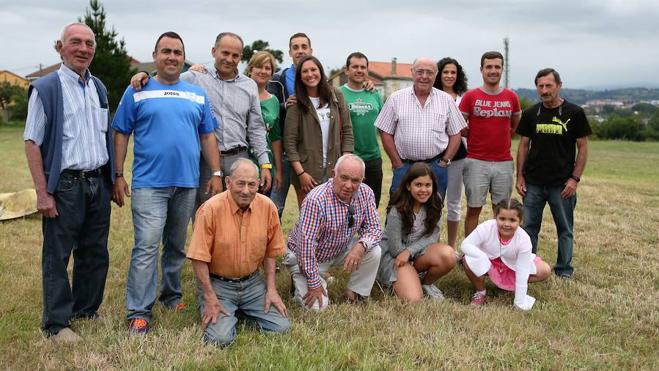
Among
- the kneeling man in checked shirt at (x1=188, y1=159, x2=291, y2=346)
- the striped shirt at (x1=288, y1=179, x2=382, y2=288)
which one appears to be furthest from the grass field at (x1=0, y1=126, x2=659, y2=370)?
the striped shirt at (x1=288, y1=179, x2=382, y2=288)

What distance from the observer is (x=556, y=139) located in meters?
6.22

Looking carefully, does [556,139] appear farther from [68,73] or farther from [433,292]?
[68,73]

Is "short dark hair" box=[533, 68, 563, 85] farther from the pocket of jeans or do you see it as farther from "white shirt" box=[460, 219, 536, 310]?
the pocket of jeans

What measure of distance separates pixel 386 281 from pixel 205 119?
2261 millimetres

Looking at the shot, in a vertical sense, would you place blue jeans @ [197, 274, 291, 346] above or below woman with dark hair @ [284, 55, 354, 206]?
below

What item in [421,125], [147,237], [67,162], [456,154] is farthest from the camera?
[456,154]

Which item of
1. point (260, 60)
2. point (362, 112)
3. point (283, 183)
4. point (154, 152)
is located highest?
point (260, 60)

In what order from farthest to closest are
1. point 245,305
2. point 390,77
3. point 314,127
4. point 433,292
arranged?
point 390,77
point 314,127
point 433,292
point 245,305

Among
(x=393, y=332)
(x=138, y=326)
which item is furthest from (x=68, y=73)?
(x=393, y=332)

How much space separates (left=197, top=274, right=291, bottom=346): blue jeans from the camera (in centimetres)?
442

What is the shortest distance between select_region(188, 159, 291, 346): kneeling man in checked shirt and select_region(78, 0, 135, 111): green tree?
33555mm

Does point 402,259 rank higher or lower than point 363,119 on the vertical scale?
lower

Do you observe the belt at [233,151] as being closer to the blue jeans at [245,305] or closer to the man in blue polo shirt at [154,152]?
the man in blue polo shirt at [154,152]

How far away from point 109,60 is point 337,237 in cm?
3517
